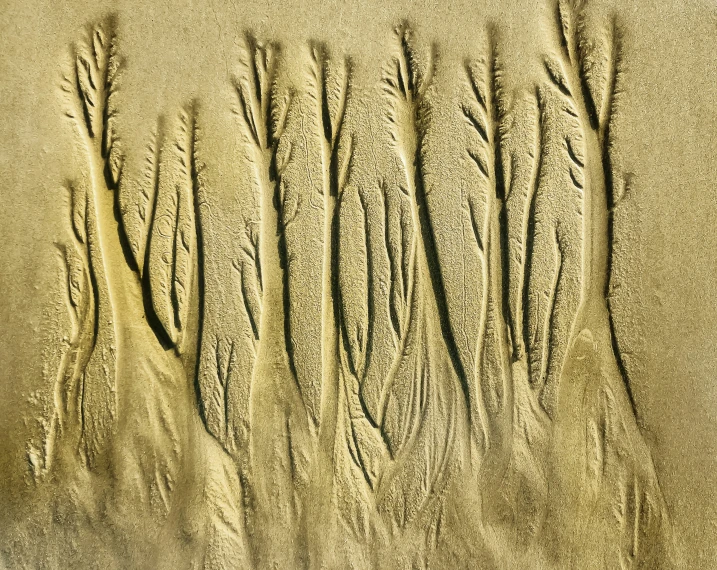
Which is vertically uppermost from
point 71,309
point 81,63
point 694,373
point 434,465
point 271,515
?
point 81,63

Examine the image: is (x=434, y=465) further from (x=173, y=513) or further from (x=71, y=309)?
(x=71, y=309)

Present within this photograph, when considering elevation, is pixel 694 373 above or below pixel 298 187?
below

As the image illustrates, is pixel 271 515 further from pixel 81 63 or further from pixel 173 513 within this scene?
pixel 81 63

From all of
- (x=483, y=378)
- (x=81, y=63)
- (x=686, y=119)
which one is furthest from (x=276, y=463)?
(x=686, y=119)

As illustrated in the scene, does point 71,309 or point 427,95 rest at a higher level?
point 427,95

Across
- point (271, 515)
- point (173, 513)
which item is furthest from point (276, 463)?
point (173, 513)

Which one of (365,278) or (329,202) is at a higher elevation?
(329,202)

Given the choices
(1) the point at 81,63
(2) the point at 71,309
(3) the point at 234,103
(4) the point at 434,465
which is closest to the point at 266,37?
(3) the point at 234,103

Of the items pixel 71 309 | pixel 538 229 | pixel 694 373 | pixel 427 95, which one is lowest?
pixel 694 373
